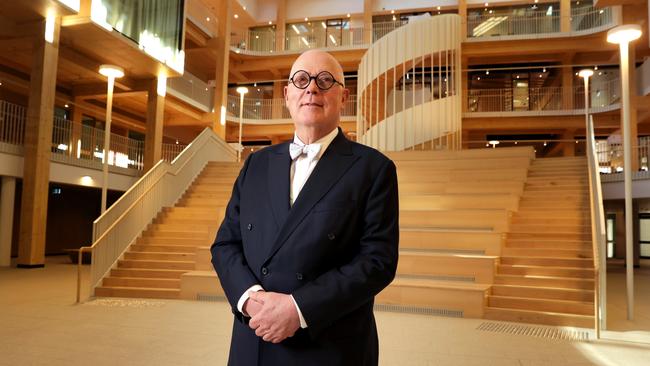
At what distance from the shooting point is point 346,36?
86.8 ft

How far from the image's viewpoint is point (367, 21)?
84.1 feet

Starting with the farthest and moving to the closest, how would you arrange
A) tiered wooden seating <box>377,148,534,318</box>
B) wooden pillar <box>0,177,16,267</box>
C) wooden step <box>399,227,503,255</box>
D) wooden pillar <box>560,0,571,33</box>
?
1. wooden pillar <box>560,0,571,33</box>
2. wooden pillar <box>0,177,16,267</box>
3. wooden step <box>399,227,503,255</box>
4. tiered wooden seating <box>377,148,534,318</box>

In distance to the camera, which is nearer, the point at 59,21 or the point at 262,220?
the point at 262,220

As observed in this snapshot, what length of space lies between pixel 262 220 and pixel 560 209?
343 inches

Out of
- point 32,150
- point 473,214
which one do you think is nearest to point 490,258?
point 473,214

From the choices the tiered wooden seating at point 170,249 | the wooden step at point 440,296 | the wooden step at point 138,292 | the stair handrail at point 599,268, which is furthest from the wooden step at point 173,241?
the stair handrail at point 599,268

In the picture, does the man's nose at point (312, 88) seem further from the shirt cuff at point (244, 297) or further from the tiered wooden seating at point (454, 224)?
the tiered wooden seating at point (454, 224)

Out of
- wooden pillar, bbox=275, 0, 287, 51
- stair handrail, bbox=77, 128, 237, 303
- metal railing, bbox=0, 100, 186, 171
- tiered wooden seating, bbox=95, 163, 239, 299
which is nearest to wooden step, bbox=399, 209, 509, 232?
tiered wooden seating, bbox=95, 163, 239, 299

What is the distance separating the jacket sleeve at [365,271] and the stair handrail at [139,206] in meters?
6.76

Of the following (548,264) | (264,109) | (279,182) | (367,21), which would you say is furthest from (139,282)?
(367,21)

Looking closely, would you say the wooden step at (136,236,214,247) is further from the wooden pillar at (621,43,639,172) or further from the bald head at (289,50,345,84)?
the wooden pillar at (621,43,639,172)

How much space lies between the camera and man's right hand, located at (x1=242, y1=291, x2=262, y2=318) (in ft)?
5.29

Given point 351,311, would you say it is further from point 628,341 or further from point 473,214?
point 473,214

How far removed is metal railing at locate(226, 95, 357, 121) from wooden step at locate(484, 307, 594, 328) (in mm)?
17621
